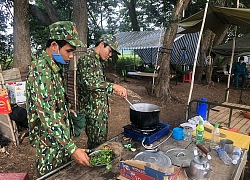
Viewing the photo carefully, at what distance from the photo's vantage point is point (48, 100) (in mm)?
Answer: 1526

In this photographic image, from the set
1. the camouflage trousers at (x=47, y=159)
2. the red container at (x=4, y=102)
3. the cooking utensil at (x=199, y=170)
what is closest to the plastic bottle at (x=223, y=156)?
the cooking utensil at (x=199, y=170)

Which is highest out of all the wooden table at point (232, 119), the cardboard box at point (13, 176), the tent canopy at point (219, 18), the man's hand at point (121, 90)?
the tent canopy at point (219, 18)

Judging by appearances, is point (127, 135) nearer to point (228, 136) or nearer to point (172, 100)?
point (228, 136)

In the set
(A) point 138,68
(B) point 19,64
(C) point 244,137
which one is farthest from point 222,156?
(A) point 138,68

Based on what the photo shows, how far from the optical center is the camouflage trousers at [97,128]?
2.61 m

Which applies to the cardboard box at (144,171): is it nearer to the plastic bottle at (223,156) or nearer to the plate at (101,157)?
the plate at (101,157)

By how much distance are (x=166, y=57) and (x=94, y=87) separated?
5.35m

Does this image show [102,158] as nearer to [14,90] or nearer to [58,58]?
[58,58]

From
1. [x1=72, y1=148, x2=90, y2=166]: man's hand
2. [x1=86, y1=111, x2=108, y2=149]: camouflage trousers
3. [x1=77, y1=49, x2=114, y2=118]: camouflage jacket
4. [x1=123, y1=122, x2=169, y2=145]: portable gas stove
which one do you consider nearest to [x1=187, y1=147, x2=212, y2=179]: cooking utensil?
[x1=123, y1=122, x2=169, y2=145]: portable gas stove

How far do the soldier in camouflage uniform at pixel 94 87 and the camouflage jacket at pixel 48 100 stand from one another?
67 centimetres

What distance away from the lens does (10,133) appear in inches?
156

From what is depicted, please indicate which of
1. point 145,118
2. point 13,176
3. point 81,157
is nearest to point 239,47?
point 145,118

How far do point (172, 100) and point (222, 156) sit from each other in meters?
5.70

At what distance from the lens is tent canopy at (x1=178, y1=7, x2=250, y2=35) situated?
138 inches
